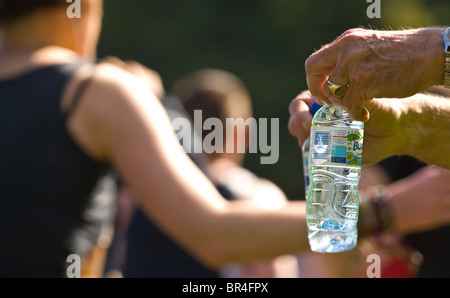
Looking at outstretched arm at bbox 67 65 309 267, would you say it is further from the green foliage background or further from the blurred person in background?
the green foliage background

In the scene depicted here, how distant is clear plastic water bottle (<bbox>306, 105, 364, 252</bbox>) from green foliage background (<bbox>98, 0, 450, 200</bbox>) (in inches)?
621

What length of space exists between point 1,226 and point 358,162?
114 cm

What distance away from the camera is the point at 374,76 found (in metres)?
2.06

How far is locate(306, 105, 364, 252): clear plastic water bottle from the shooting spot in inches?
84.5

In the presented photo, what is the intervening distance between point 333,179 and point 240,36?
17.8 m

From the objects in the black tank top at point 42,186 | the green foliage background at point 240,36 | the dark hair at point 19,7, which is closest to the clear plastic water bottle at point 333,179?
the black tank top at point 42,186

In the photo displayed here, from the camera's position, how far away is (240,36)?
20.0 meters

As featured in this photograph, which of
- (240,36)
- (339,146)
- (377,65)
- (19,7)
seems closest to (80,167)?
(19,7)

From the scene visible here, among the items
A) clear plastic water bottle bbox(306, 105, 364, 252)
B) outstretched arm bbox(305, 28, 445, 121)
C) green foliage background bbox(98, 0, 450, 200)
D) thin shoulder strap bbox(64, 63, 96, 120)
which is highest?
green foliage background bbox(98, 0, 450, 200)

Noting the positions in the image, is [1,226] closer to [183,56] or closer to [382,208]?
[382,208]

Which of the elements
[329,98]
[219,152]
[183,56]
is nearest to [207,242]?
[329,98]

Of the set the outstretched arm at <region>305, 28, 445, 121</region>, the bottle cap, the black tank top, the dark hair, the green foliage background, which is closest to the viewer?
the outstretched arm at <region>305, 28, 445, 121</region>

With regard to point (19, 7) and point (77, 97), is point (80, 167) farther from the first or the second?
point (19, 7)

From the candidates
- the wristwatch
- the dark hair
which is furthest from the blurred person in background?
the wristwatch
